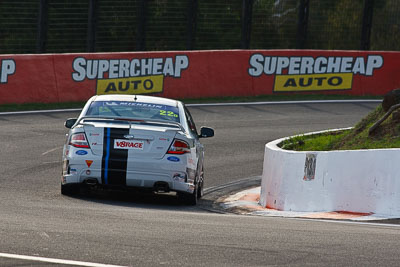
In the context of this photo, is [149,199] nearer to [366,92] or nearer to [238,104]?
[238,104]

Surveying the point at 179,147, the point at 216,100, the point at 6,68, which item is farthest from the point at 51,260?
the point at 216,100

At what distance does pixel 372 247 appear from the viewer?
7391 mm

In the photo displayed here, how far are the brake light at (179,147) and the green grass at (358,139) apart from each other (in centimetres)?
231

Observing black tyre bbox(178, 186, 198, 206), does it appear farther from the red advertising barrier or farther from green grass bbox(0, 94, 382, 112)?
the red advertising barrier

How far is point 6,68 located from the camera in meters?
21.1

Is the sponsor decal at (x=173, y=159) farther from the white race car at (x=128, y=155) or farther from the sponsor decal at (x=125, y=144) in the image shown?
the sponsor decal at (x=125, y=144)

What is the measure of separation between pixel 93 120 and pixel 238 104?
12.8m

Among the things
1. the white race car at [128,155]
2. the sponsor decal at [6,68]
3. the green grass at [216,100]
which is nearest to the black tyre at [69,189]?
the white race car at [128,155]

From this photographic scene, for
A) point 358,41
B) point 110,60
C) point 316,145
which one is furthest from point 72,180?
point 358,41

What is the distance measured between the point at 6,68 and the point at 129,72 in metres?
3.59

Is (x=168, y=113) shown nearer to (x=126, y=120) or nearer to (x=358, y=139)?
(x=126, y=120)

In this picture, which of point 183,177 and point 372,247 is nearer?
point 372,247

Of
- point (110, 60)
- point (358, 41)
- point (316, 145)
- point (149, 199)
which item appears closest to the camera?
point (149, 199)

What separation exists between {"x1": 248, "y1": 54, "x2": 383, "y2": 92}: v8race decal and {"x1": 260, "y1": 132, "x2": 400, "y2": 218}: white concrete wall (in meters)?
13.4
